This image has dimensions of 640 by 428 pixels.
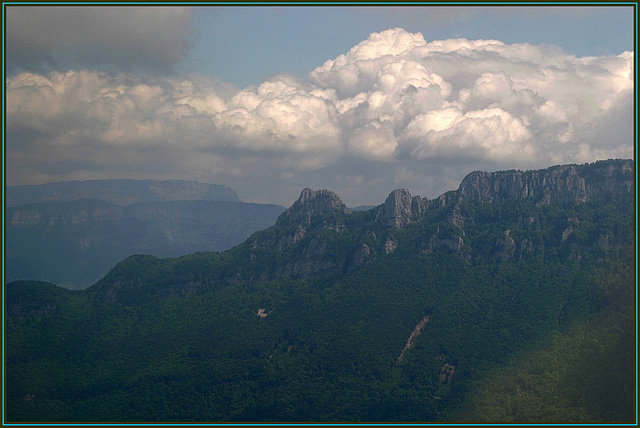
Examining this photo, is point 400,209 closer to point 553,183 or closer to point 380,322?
→ point 553,183

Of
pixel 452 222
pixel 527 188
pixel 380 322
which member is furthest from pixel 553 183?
pixel 380 322

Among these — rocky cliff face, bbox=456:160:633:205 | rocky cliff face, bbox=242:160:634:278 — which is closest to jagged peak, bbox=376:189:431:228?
rocky cliff face, bbox=242:160:634:278

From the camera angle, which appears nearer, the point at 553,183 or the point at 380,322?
the point at 380,322

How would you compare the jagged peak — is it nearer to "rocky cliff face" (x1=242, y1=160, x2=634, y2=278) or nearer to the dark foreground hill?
"rocky cliff face" (x1=242, y1=160, x2=634, y2=278)

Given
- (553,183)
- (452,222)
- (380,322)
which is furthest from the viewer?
(452,222)

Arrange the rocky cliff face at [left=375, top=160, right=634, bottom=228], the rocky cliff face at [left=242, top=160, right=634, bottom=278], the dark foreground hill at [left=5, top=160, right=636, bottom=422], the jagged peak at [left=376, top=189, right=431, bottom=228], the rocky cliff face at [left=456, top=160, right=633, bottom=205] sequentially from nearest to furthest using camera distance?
the dark foreground hill at [left=5, top=160, right=636, bottom=422] → the rocky cliff face at [left=456, top=160, right=633, bottom=205] → the rocky cliff face at [left=242, top=160, right=634, bottom=278] → the rocky cliff face at [left=375, top=160, right=634, bottom=228] → the jagged peak at [left=376, top=189, right=431, bottom=228]

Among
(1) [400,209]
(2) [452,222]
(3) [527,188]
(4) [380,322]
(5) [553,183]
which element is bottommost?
(4) [380,322]

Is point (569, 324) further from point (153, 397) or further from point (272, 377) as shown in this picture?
point (153, 397)

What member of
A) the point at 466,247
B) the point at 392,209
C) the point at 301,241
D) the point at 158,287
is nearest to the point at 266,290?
the point at 301,241

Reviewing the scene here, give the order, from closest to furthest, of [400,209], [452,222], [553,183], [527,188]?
1. [553,183]
2. [452,222]
3. [527,188]
4. [400,209]

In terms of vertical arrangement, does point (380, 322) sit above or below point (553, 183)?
below
